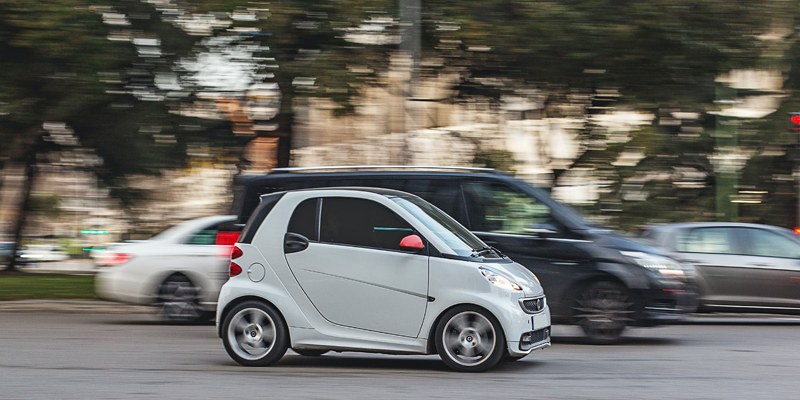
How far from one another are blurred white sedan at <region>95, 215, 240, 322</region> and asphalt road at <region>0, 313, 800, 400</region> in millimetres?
1021

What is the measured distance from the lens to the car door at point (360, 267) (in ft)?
23.0

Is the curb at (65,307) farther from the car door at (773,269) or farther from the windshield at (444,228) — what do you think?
the car door at (773,269)

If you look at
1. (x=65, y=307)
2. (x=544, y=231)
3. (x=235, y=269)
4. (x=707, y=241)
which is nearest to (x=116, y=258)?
(x=65, y=307)

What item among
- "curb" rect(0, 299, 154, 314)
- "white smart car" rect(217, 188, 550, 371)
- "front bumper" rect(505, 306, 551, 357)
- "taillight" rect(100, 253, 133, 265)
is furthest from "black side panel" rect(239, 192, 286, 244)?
"curb" rect(0, 299, 154, 314)

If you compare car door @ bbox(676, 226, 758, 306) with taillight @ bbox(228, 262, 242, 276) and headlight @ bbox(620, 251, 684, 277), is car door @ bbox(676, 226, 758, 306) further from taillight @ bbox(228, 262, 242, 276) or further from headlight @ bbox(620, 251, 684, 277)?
taillight @ bbox(228, 262, 242, 276)

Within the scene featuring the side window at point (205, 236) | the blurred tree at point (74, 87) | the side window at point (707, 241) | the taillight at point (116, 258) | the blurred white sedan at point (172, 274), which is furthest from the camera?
the blurred tree at point (74, 87)

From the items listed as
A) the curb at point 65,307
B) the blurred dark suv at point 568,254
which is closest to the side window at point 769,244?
the blurred dark suv at point 568,254

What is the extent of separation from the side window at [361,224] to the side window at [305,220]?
0.08 metres

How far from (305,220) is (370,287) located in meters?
0.84

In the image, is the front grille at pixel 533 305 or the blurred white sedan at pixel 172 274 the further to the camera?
the blurred white sedan at pixel 172 274

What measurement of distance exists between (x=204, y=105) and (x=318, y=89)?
250cm

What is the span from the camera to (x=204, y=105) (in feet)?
56.1

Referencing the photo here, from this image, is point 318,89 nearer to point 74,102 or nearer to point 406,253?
point 74,102

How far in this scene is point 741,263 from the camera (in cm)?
1143
